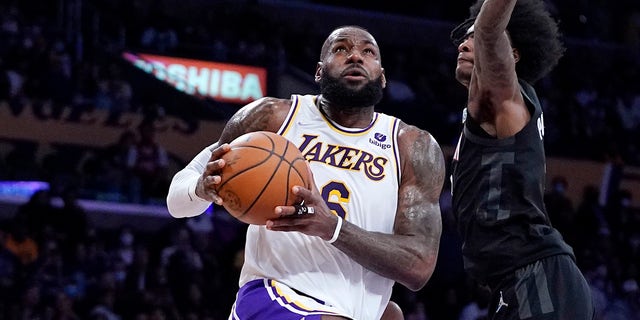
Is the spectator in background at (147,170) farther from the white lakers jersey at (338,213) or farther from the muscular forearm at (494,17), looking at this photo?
the muscular forearm at (494,17)

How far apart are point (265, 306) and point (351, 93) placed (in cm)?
113

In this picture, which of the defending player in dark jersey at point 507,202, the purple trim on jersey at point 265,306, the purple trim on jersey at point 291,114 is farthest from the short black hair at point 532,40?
the purple trim on jersey at point 265,306

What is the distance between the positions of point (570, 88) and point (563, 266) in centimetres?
1655

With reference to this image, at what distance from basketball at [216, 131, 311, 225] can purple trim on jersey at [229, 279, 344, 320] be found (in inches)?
20.3

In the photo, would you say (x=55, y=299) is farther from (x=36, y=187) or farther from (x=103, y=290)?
(x=36, y=187)

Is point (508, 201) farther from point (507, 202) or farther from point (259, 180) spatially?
point (259, 180)

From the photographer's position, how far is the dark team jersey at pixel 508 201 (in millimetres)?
4055

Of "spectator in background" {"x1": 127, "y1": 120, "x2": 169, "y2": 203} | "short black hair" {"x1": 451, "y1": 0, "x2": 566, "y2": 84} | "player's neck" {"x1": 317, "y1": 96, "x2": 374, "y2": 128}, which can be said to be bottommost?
"spectator in background" {"x1": 127, "y1": 120, "x2": 169, "y2": 203}

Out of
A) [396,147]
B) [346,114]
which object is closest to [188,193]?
[346,114]

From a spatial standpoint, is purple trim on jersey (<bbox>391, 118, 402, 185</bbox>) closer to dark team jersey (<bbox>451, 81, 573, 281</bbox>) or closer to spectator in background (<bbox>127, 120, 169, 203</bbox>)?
dark team jersey (<bbox>451, 81, 573, 281</bbox>)

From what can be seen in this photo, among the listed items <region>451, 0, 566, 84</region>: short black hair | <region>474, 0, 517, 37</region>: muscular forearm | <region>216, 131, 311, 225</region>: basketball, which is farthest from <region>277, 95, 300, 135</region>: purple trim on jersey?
<region>474, 0, 517, 37</region>: muscular forearm

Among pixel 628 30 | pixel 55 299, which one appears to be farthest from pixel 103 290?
pixel 628 30

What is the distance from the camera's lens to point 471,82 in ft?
13.5

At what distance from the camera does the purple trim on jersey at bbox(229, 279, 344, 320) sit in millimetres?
4430
